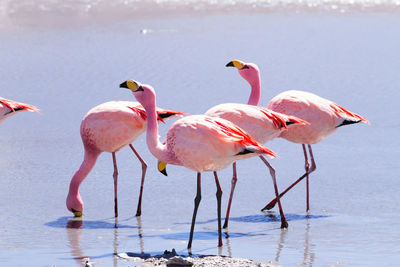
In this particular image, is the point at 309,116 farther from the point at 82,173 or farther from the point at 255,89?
the point at 82,173

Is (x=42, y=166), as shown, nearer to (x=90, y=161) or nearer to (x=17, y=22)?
(x=90, y=161)

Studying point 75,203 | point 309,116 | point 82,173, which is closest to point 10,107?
point 82,173

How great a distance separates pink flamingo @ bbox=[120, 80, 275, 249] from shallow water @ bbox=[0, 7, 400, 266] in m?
0.56

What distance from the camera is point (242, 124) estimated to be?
5969 mm

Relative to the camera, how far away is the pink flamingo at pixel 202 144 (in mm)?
5281

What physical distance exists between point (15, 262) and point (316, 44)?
9.01 m

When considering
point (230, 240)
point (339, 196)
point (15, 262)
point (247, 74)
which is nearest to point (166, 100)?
point (247, 74)

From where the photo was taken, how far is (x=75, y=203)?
6.14 metres

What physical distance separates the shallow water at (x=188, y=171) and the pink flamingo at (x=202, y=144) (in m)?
0.56

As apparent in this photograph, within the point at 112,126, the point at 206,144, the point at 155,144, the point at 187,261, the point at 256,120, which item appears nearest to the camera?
the point at 187,261

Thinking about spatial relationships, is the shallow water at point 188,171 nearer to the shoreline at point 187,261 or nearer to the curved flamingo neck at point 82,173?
the shoreline at point 187,261

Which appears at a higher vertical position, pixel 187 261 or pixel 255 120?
pixel 255 120

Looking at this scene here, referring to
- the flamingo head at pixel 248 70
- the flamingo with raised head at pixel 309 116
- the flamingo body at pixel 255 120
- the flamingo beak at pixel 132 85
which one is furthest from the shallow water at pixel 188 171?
the flamingo beak at pixel 132 85

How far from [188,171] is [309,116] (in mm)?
1373
